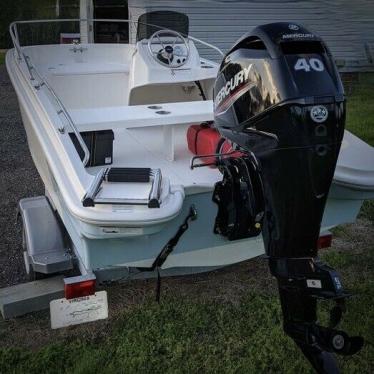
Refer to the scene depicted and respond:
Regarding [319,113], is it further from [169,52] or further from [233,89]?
[169,52]

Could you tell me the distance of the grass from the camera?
8.31 ft

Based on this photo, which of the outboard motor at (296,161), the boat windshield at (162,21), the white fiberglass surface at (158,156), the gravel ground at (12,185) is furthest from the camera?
the boat windshield at (162,21)

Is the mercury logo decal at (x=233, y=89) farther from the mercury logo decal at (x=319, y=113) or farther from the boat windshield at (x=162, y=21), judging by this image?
the boat windshield at (x=162, y=21)

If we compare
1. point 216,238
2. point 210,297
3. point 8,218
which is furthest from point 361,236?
point 8,218

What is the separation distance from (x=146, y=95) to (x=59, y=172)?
6.70ft

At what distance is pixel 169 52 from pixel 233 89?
2.54 m

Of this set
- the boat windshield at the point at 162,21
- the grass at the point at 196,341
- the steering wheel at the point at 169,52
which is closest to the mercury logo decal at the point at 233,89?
the grass at the point at 196,341

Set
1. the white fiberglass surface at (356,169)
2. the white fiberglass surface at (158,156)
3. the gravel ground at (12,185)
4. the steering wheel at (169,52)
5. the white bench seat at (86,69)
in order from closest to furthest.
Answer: the white fiberglass surface at (356,169), the white fiberglass surface at (158,156), the gravel ground at (12,185), the steering wheel at (169,52), the white bench seat at (86,69)

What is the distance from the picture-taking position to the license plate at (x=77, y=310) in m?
2.36

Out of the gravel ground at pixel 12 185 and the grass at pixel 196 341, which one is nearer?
the grass at pixel 196 341

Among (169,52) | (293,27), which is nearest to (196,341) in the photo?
(293,27)

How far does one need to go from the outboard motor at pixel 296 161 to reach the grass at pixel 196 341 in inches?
36.3

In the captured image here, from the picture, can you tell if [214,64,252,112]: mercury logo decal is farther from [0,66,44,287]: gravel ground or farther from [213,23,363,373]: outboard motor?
[0,66,44,287]: gravel ground

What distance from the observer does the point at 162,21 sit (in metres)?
5.65
